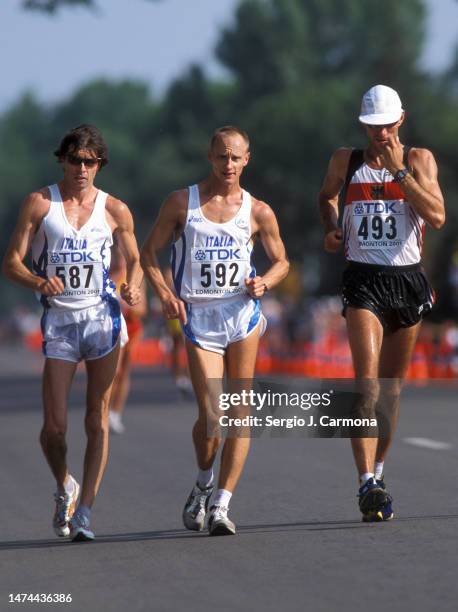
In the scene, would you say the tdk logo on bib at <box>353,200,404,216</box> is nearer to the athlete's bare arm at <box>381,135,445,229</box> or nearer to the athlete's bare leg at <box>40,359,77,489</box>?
the athlete's bare arm at <box>381,135,445,229</box>

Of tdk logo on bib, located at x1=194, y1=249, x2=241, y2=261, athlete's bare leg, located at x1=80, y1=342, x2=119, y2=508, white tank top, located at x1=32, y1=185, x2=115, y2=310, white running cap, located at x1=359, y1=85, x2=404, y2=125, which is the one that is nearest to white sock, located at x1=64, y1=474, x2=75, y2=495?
athlete's bare leg, located at x1=80, y1=342, x2=119, y2=508

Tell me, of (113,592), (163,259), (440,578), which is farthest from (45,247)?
(163,259)

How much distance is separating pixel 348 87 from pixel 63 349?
77351 millimetres

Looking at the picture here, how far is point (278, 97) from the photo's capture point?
8500cm

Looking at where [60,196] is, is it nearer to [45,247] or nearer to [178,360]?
[45,247]

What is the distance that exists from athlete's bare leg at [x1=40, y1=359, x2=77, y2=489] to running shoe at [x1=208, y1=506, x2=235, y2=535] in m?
0.88

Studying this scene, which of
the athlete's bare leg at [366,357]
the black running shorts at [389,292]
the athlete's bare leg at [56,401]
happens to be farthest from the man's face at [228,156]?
the athlete's bare leg at [56,401]

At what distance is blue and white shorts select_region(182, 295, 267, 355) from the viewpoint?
31.0 ft

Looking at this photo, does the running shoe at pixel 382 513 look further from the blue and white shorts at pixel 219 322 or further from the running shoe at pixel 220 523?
the blue and white shorts at pixel 219 322

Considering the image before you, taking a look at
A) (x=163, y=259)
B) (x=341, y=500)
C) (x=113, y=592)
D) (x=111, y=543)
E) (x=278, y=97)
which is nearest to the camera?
(x=113, y=592)

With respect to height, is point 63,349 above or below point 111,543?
above

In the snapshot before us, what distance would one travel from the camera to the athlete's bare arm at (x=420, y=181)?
9.38 metres

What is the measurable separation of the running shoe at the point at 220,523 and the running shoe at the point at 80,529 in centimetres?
62

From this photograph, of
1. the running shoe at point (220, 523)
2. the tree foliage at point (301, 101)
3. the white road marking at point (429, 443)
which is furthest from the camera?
the tree foliage at point (301, 101)
